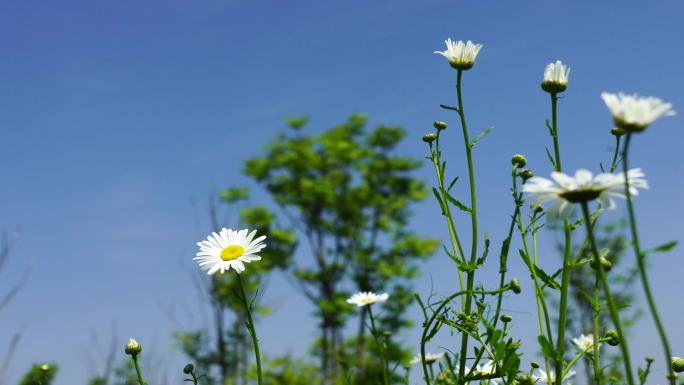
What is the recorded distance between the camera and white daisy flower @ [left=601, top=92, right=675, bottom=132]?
120 centimetres

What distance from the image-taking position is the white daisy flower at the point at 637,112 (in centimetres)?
120

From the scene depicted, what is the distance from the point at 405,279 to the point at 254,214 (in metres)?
4.86

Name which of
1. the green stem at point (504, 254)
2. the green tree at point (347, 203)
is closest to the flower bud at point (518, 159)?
the green stem at point (504, 254)

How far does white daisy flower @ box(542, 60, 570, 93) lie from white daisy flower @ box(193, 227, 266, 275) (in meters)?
0.99

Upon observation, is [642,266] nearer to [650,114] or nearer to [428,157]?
[650,114]

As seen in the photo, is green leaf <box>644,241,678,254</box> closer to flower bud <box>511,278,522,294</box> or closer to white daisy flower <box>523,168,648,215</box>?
white daisy flower <box>523,168,648,215</box>

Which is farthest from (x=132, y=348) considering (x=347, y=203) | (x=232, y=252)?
(x=347, y=203)

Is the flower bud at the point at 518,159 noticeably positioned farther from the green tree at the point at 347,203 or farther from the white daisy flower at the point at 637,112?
the green tree at the point at 347,203

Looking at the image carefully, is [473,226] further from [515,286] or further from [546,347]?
[546,347]

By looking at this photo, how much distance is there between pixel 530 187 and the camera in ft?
4.34

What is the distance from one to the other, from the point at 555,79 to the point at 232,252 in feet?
3.83

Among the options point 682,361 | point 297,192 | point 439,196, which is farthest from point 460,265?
point 297,192

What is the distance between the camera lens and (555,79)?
2.10m

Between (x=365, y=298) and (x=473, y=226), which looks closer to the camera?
(x=473, y=226)
